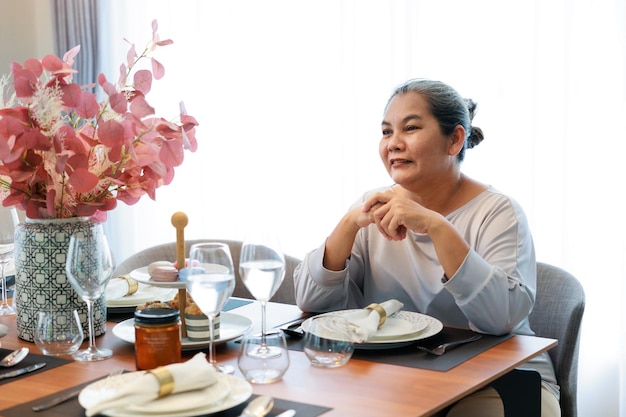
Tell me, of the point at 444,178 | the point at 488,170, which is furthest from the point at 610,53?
the point at 444,178

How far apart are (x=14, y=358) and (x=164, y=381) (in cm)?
48

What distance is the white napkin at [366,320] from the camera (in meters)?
1.64

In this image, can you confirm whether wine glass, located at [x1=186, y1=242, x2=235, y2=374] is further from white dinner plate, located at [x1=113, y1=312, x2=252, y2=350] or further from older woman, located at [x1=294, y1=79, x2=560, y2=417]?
older woman, located at [x1=294, y1=79, x2=560, y2=417]

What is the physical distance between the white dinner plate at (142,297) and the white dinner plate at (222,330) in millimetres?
164

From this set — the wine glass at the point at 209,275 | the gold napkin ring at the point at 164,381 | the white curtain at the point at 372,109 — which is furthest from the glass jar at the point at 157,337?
the white curtain at the point at 372,109

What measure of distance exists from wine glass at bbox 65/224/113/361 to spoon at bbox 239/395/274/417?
433mm

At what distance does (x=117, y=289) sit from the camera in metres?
2.05

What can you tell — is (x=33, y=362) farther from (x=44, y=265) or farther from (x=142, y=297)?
(x=142, y=297)

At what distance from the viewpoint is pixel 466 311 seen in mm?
1903

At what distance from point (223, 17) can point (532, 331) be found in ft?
7.33

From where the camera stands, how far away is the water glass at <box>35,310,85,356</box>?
1.67m

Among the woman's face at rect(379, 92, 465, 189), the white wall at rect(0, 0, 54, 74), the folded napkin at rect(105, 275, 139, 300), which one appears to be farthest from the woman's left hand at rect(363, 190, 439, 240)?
the white wall at rect(0, 0, 54, 74)

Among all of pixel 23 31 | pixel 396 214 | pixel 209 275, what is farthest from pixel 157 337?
pixel 23 31

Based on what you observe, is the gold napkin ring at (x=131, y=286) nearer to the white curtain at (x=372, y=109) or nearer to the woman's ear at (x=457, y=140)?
the woman's ear at (x=457, y=140)
